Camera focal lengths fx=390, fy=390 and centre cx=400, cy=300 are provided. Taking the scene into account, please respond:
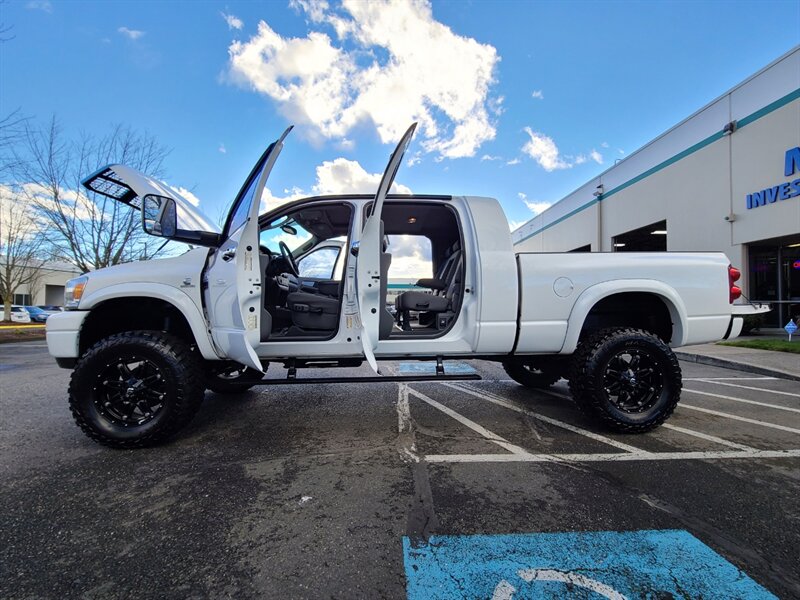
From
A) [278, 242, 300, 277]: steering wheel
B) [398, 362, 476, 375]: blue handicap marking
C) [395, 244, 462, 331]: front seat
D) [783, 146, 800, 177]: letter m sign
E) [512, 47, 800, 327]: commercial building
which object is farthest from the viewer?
[512, 47, 800, 327]: commercial building

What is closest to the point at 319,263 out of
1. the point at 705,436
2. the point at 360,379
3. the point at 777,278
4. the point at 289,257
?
the point at 289,257

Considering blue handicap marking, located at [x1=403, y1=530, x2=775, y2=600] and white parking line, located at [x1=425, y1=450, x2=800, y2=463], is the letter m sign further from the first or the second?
blue handicap marking, located at [x1=403, y1=530, x2=775, y2=600]

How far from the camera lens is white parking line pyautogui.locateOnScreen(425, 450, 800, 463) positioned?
2914 millimetres

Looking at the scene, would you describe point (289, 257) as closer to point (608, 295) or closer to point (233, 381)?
point (233, 381)

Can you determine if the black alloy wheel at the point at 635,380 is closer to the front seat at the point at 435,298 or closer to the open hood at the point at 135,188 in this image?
the front seat at the point at 435,298

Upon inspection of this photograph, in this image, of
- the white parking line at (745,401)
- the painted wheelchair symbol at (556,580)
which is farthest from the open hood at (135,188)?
the white parking line at (745,401)

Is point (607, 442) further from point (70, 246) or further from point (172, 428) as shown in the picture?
point (70, 246)

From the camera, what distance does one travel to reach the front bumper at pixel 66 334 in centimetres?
321

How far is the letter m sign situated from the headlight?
50.5 ft

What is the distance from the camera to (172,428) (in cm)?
314

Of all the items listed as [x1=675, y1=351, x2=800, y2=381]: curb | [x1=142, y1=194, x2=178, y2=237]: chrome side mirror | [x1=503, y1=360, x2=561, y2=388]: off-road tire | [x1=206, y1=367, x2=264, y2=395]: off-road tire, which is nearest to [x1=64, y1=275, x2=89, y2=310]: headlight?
[x1=142, y1=194, x2=178, y2=237]: chrome side mirror

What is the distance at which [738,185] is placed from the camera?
12.2 m

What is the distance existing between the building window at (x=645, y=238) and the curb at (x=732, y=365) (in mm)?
9168

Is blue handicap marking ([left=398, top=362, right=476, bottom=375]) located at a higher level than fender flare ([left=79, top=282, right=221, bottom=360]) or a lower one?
lower
